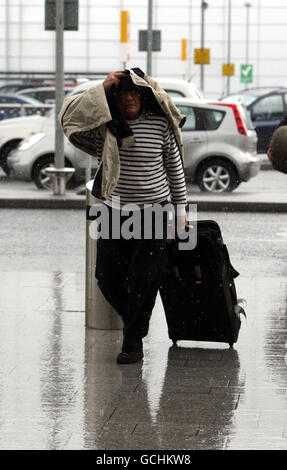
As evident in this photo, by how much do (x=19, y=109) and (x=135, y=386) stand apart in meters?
18.8

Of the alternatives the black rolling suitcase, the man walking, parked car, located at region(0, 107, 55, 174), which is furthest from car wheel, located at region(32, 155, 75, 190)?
the man walking

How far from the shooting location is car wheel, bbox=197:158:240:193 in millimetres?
17734

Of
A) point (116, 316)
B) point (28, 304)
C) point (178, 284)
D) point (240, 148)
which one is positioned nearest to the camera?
point (178, 284)

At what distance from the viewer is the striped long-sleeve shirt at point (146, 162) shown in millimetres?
6316

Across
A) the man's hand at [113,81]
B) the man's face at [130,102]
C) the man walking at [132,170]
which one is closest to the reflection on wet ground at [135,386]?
the man walking at [132,170]

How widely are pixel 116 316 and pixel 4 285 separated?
2075 millimetres

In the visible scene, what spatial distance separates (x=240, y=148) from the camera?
1772 centimetres

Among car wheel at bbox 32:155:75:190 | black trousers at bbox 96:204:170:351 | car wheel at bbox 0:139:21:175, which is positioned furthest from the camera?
car wheel at bbox 0:139:21:175

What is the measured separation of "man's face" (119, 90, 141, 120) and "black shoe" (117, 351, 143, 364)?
1.35 metres

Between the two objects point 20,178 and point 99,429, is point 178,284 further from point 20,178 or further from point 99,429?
point 20,178

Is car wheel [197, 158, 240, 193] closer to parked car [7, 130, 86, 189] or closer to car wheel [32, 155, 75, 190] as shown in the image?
parked car [7, 130, 86, 189]

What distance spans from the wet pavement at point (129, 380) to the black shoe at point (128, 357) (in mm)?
38

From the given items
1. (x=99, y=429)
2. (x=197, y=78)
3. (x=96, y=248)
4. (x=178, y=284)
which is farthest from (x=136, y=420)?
(x=197, y=78)

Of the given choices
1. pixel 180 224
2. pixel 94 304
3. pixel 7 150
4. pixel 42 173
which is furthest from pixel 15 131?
pixel 180 224
